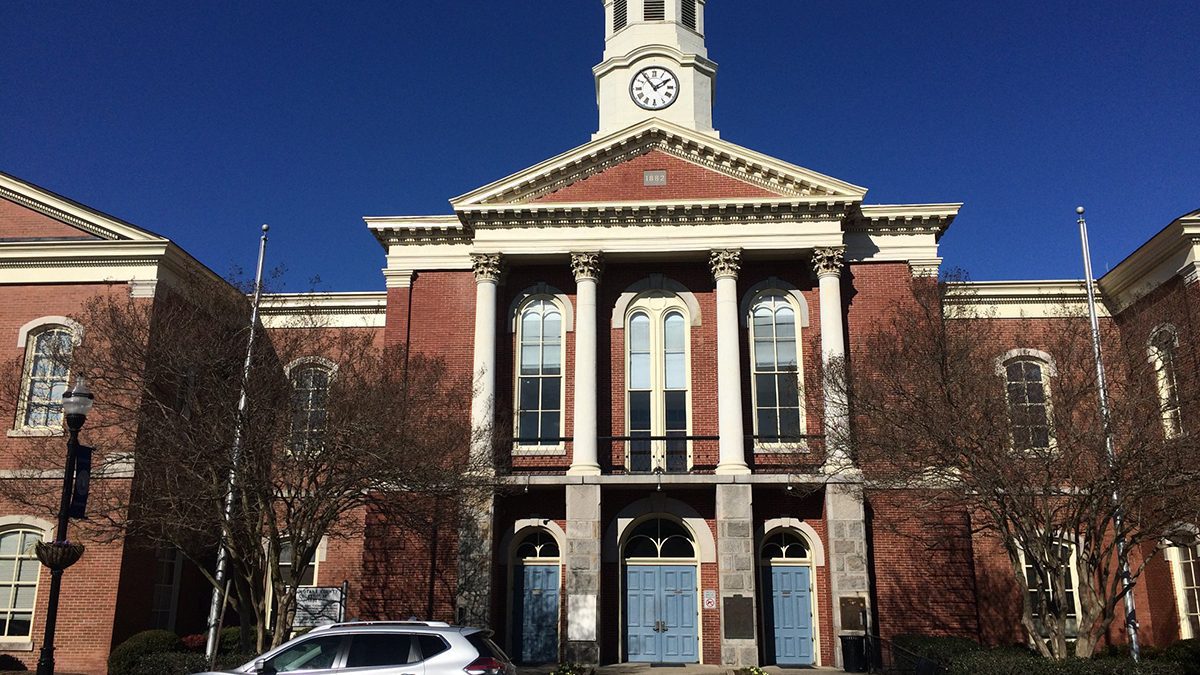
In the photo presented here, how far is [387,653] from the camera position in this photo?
12242 mm

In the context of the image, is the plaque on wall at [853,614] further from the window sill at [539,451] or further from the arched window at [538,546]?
the window sill at [539,451]

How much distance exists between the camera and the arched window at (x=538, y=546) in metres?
26.0

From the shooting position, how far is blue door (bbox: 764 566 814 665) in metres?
24.6

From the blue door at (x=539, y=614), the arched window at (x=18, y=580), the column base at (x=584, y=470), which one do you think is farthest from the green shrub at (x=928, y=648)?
the arched window at (x=18, y=580)

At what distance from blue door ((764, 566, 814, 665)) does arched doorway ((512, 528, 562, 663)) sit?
17.9ft

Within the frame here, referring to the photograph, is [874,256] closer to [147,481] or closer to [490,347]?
[490,347]

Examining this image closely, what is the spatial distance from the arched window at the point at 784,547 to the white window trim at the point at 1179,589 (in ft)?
28.7

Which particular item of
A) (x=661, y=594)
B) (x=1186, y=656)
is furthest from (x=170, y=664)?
(x=1186, y=656)

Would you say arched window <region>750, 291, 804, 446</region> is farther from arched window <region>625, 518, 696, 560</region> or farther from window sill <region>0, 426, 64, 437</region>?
window sill <region>0, 426, 64, 437</region>

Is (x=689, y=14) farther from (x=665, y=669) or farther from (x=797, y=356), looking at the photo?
(x=665, y=669)

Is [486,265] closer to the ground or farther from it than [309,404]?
farther from it

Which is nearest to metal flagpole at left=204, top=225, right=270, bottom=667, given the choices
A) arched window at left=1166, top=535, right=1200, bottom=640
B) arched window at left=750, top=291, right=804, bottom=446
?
arched window at left=750, top=291, right=804, bottom=446

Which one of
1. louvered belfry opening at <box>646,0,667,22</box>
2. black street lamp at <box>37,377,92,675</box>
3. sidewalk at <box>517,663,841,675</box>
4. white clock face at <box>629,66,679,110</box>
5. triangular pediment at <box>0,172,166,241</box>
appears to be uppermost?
louvered belfry opening at <box>646,0,667,22</box>

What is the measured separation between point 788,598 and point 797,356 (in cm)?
623
